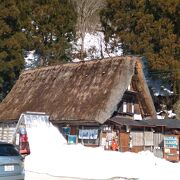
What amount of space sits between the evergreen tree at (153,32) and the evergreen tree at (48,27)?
18.2 feet

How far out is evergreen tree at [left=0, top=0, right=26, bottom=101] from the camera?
37812mm

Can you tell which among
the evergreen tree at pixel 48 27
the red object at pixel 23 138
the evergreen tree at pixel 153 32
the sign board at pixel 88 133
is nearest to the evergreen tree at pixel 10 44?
the evergreen tree at pixel 48 27

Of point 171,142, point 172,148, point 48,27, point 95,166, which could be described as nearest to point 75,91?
point 171,142

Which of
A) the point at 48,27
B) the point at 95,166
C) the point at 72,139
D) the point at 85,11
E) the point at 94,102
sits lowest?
the point at 95,166

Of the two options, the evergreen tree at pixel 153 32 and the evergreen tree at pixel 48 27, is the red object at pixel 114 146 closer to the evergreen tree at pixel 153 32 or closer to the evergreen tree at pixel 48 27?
the evergreen tree at pixel 153 32

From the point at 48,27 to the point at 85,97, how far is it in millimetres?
13693

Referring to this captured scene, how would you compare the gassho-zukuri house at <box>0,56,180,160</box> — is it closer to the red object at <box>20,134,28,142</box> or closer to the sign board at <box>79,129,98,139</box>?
the sign board at <box>79,129,98,139</box>

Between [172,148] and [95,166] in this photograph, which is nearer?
[95,166]

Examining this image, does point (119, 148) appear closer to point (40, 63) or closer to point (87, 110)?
point (87, 110)

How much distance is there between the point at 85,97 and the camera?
97.8 feet

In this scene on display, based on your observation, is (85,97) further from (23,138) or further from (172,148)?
(172,148)

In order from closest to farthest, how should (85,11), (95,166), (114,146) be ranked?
(95,166)
(114,146)
(85,11)

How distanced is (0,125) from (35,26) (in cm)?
1246

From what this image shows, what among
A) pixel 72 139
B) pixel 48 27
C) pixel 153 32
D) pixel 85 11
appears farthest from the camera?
pixel 85 11
